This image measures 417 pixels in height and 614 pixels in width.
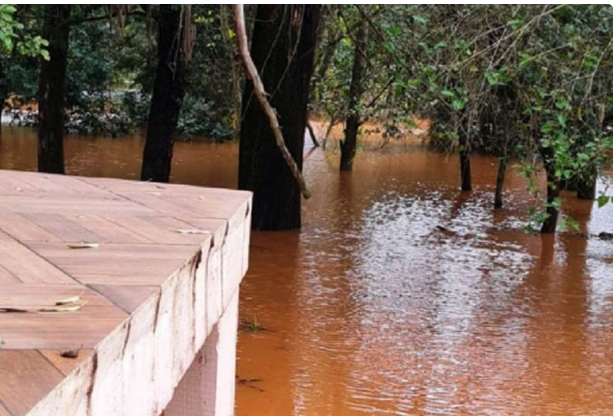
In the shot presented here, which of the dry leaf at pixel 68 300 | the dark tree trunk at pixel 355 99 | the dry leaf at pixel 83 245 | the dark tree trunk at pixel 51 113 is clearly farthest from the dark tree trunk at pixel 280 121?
the dry leaf at pixel 68 300

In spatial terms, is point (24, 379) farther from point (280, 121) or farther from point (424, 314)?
point (280, 121)

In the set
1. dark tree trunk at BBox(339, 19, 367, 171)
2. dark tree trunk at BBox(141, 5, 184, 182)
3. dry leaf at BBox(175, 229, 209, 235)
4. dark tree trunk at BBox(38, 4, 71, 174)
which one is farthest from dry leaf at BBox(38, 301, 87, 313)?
dark tree trunk at BBox(38, 4, 71, 174)

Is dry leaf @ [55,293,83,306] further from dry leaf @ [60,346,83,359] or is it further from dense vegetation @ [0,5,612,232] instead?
dense vegetation @ [0,5,612,232]

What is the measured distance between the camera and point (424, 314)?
7918 millimetres

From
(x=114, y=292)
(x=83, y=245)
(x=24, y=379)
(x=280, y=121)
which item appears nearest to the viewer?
(x=24, y=379)

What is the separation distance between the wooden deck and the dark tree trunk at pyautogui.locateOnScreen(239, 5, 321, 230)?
7.75 meters

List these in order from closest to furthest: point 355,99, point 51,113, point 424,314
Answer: point 424,314
point 51,113
point 355,99

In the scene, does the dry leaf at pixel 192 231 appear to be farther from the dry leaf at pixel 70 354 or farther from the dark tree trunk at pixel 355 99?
the dark tree trunk at pixel 355 99

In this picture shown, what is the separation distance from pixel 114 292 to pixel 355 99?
553 inches

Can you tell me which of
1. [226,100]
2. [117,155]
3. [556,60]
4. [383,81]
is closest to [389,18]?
[383,81]

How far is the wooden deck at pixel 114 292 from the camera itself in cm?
134

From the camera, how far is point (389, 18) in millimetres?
12453

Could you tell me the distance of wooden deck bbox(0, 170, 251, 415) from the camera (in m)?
1.34

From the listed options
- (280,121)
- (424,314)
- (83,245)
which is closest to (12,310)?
(83,245)
